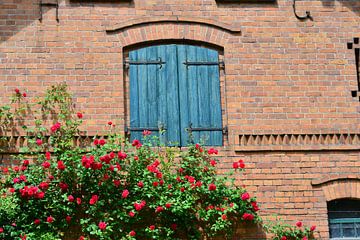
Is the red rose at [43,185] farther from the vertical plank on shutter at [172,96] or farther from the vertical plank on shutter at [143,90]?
the vertical plank on shutter at [172,96]

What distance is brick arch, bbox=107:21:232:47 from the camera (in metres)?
11.7

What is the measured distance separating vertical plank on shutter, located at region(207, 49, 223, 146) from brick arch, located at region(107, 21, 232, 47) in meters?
0.25

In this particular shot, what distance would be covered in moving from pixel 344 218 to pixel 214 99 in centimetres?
273

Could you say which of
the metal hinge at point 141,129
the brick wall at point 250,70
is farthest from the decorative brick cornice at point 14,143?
the metal hinge at point 141,129

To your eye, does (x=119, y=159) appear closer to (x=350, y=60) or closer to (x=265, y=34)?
(x=265, y=34)

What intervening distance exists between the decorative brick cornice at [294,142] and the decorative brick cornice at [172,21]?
178cm

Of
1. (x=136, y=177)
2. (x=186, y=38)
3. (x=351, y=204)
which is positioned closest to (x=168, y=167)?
(x=136, y=177)

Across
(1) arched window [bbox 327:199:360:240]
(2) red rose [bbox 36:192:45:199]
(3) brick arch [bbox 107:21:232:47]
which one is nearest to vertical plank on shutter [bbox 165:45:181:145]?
(3) brick arch [bbox 107:21:232:47]

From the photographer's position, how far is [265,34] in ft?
39.3

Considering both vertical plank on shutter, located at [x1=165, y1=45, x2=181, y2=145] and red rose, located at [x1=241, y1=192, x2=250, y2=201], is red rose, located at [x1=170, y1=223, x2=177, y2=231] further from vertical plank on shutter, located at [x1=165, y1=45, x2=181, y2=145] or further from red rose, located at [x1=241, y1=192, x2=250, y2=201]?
vertical plank on shutter, located at [x1=165, y1=45, x2=181, y2=145]

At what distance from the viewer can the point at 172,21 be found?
11805 mm

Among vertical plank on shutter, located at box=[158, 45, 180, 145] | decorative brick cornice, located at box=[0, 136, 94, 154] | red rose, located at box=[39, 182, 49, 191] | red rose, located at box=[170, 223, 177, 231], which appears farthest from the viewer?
vertical plank on shutter, located at box=[158, 45, 180, 145]

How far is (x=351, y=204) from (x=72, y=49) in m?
4.96

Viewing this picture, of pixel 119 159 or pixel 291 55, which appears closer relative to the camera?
pixel 119 159
